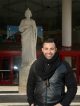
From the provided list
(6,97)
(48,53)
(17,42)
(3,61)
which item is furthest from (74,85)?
(17,42)

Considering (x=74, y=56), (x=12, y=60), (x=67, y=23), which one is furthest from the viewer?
(x=67, y=23)

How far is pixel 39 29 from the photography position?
104 ft

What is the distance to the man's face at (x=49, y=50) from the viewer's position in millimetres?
4572

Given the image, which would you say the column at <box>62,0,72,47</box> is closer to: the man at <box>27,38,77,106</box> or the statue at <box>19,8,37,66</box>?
the statue at <box>19,8,37,66</box>

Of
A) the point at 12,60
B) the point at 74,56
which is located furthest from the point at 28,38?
the point at 74,56

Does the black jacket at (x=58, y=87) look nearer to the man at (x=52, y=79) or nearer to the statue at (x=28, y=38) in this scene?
the man at (x=52, y=79)

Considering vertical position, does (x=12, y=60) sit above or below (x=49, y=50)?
below

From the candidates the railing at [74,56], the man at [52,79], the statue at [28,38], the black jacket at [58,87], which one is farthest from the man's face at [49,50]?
the railing at [74,56]

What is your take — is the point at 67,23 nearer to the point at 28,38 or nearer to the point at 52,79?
the point at 28,38

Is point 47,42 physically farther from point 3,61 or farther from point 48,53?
point 3,61

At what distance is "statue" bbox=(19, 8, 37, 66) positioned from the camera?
48.3 feet

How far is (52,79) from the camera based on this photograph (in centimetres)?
462

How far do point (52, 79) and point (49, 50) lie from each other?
12.2 inches

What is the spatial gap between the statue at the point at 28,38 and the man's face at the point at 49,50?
10080mm
